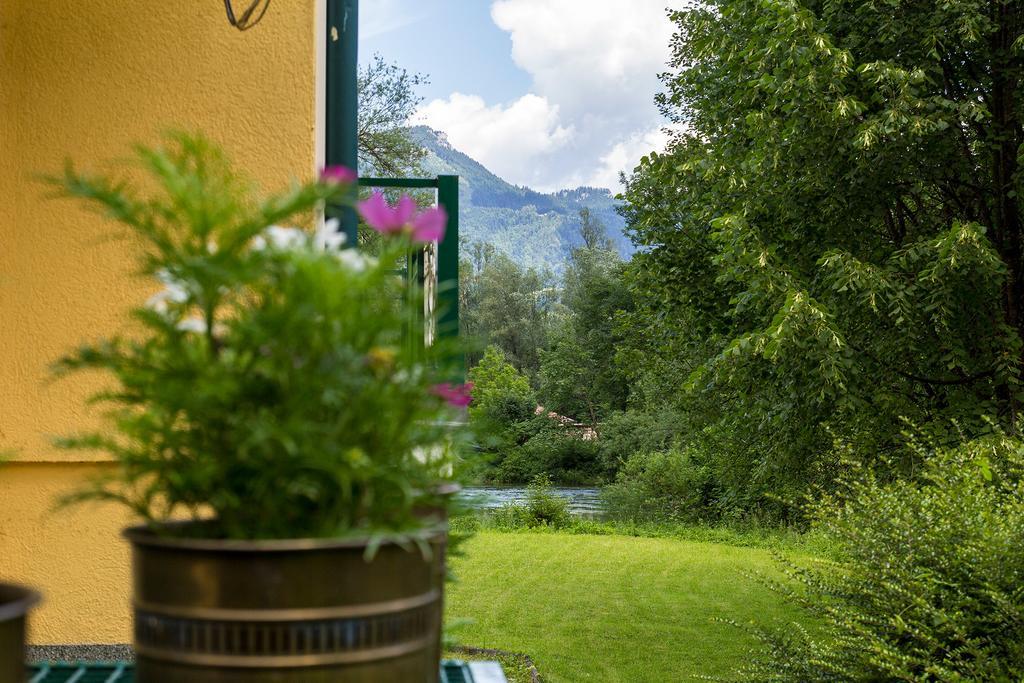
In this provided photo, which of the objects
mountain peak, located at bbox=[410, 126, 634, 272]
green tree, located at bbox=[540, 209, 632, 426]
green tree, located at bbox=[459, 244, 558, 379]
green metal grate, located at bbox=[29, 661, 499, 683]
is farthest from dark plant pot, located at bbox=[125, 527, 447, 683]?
mountain peak, located at bbox=[410, 126, 634, 272]

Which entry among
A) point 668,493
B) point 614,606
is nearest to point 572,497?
point 668,493

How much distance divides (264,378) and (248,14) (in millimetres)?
1579

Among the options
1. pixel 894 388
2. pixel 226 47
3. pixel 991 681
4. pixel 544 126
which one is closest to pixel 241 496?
pixel 226 47

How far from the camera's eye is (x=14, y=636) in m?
0.87

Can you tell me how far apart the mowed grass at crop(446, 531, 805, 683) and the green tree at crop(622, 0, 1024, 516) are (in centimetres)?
139

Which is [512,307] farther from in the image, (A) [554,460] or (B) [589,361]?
(A) [554,460]

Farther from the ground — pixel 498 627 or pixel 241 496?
pixel 241 496

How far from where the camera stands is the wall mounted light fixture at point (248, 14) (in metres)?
2.18

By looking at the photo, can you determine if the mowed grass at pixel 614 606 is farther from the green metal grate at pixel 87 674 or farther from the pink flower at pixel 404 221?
the pink flower at pixel 404 221

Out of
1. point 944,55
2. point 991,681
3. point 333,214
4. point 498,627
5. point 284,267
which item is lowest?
point 498,627

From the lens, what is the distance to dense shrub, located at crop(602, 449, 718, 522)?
59.0ft

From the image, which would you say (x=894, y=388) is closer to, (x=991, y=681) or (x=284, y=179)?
(x=991, y=681)

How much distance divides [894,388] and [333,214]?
6.67 meters

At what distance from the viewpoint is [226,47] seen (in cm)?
248
